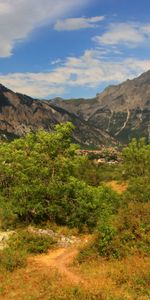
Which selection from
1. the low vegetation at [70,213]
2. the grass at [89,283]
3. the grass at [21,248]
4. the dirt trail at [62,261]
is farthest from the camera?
the grass at [21,248]

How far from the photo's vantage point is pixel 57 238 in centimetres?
3428

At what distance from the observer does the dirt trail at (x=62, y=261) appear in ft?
74.3

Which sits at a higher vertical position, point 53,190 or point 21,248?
point 53,190

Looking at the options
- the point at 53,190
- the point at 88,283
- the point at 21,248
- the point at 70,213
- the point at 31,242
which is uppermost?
the point at 53,190

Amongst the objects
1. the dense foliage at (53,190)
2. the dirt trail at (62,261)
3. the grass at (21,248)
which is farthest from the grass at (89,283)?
the dense foliage at (53,190)

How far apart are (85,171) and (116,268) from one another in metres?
67.0

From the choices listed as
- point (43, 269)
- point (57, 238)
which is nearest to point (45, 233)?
point (57, 238)

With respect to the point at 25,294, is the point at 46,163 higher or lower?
higher

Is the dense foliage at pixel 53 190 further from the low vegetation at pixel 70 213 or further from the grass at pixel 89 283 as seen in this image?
the grass at pixel 89 283

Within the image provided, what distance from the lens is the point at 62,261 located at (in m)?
27.6

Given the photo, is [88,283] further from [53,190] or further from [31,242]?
[53,190]

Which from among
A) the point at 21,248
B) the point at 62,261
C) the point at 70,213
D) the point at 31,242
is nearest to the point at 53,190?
the point at 70,213

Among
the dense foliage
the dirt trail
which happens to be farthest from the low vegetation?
the dirt trail

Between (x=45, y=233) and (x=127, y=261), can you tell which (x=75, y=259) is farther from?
(x=45, y=233)
